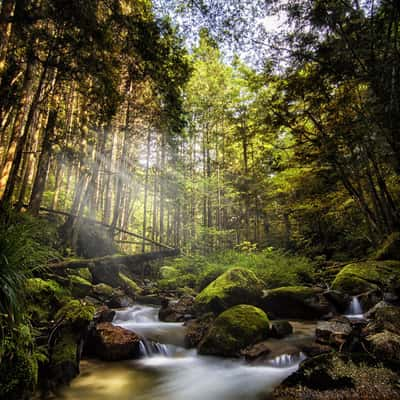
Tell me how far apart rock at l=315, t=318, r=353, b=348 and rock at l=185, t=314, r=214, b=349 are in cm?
246

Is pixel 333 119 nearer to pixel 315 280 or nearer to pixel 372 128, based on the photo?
pixel 372 128

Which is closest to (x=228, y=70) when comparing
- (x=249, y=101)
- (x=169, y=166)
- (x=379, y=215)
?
(x=249, y=101)

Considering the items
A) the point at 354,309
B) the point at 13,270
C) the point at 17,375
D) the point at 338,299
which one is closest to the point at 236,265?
the point at 338,299

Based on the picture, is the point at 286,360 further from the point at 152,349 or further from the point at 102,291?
the point at 102,291

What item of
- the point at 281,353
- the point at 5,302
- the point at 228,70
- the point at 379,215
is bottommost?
the point at 281,353

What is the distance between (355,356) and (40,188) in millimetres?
8234

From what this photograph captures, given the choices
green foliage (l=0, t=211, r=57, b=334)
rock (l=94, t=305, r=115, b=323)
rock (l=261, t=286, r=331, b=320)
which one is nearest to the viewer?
green foliage (l=0, t=211, r=57, b=334)

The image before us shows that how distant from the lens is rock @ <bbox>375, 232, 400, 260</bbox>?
907 centimetres

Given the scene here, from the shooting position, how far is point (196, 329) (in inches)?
245

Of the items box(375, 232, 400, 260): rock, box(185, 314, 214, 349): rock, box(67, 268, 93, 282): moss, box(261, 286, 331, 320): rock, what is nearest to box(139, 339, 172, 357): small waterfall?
box(185, 314, 214, 349): rock

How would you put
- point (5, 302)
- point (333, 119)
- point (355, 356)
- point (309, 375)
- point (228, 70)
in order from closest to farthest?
point (5, 302) → point (309, 375) → point (355, 356) → point (333, 119) → point (228, 70)

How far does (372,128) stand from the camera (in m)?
6.81

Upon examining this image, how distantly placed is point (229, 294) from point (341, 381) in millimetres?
4405

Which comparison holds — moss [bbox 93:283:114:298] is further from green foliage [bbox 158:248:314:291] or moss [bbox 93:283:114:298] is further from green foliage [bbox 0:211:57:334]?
green foliage [bbox 0:211:57:334]
